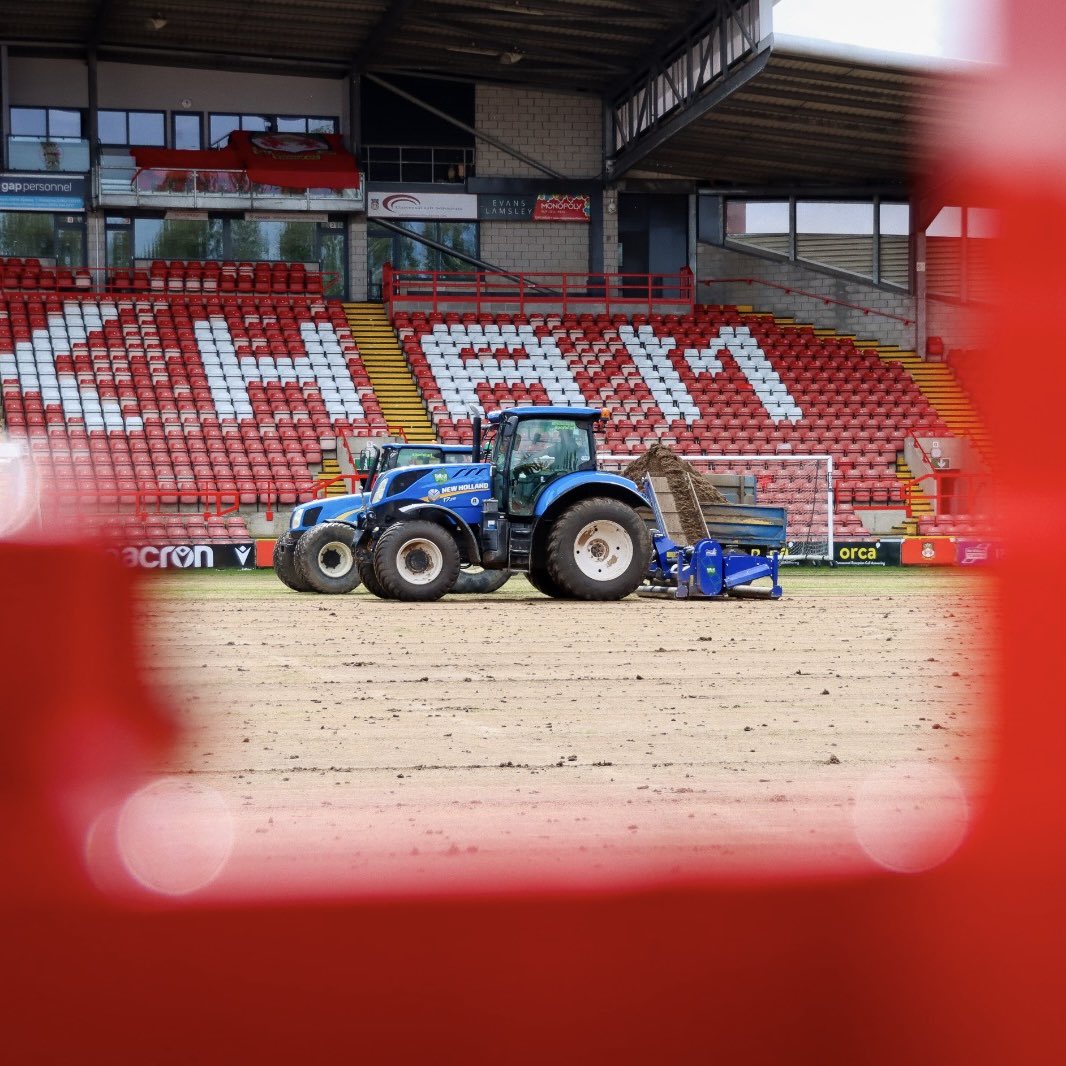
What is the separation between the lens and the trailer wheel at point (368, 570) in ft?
56.5

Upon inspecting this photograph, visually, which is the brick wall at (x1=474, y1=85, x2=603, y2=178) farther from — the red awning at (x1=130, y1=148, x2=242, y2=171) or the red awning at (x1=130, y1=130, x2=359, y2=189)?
the red awning at (x1=130, y1=148, x2=242, y2=171)

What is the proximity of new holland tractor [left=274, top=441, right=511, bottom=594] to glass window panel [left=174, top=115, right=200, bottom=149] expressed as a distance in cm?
1694

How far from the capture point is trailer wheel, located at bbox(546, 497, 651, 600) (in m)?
16.6

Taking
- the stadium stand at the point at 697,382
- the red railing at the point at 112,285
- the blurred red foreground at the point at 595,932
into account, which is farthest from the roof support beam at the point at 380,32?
the blurred red foreground at the point at 595,932

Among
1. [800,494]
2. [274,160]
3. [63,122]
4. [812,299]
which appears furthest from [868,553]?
[63,122]

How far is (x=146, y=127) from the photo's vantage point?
34281 millimetres

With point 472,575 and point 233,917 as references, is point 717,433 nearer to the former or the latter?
point 472,575

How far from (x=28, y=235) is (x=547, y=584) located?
2081cm

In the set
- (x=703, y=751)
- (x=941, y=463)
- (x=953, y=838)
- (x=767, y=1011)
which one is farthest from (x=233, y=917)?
(x=941, y=463)

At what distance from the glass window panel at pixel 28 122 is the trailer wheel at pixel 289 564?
17713 millimetres

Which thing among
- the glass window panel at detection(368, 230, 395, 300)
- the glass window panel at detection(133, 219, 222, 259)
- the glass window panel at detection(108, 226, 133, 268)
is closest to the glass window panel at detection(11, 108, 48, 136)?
the glass window panel at detection(108, 226, 133, 268)

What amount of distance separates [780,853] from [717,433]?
2934cm

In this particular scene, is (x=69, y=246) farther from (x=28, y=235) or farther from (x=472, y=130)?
(x=472, y=130)

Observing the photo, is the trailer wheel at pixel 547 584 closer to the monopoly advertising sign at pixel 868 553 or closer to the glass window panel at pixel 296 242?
the monopoly advertising sign at pixel 868 553
